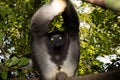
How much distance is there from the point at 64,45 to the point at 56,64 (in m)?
0.23

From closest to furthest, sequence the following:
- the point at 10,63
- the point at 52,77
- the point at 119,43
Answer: the point at 10,63 → the point at 52,77 → the point at 119,43

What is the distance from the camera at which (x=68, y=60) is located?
3596 mm

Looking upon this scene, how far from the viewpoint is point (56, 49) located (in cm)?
368

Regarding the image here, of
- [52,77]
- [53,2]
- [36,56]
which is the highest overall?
[53,2]

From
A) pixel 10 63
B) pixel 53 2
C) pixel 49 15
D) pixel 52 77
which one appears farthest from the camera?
pixel 52 77

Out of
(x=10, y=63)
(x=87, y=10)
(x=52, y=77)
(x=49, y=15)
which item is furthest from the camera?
(x=87, y=10)

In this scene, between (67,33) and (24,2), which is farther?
(24,2)

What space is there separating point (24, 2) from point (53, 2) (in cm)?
344

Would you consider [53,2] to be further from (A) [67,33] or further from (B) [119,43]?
(B) [119,43]

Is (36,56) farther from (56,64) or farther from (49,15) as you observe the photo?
(49,15)

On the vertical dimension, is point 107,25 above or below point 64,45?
below

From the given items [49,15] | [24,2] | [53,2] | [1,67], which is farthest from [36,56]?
[24,2]

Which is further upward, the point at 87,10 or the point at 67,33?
the point at 67,33

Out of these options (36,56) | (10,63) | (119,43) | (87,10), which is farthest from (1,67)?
(87,10)
